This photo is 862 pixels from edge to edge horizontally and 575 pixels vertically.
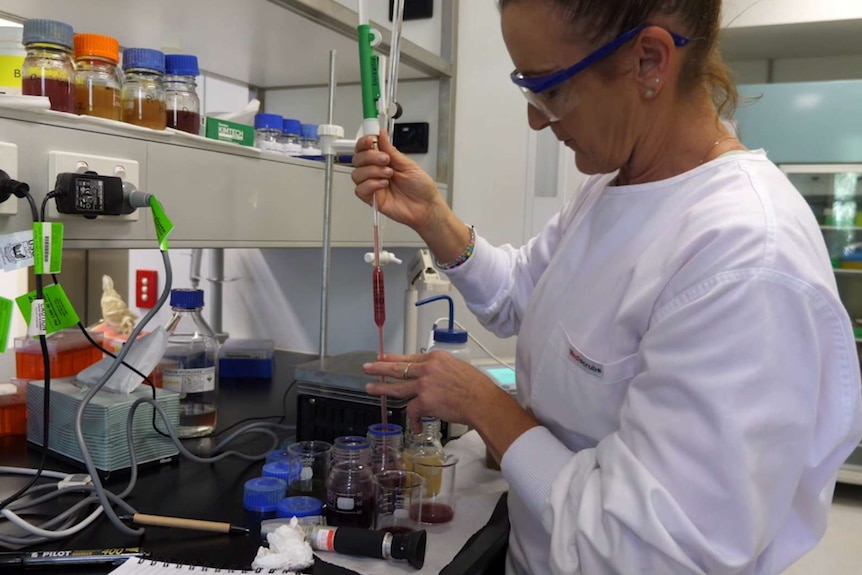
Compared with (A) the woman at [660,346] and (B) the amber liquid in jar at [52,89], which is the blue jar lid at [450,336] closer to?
(A) the woman at [660,346]

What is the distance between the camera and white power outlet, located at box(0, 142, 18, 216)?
0.87 meters

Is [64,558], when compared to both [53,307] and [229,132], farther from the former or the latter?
[229,132]

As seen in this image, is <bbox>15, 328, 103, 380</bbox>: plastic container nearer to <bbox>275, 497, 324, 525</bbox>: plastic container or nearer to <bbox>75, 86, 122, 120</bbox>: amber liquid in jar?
<bbox>75, 86, 122, 120</bbox>: amber liquid in jar

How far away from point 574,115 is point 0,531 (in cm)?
86

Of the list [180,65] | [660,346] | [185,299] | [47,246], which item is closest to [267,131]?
[180,65]

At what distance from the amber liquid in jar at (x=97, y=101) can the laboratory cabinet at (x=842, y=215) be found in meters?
2.55

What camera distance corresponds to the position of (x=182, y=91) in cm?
117

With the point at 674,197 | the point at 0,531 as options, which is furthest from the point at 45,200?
the point at 674,197

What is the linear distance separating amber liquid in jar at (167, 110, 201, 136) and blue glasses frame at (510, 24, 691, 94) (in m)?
0.65

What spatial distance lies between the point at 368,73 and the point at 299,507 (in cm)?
62

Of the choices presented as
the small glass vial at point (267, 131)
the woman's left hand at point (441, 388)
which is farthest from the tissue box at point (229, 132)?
the woman's left hand at point (441, 388)

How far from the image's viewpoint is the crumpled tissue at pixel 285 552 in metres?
0.76

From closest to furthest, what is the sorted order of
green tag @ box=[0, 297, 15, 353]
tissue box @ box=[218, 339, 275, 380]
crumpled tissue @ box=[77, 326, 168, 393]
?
green tag @ box=[0, 297, 15, 353]
crumpled tissue @ box=[77, 326, 168, 393]
tissue box @ box=[218, 339, 275, 380]

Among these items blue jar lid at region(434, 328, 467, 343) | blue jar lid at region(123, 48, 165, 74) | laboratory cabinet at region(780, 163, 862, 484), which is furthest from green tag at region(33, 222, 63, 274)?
laboratory cabinet at region(780, 163, 862, 484)
